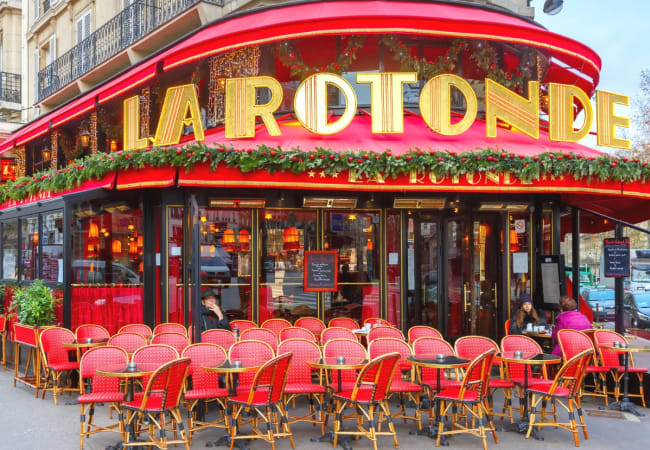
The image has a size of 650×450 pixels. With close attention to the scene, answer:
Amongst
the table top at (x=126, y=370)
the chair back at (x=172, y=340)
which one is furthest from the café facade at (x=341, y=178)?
the table top at (x=126, y=370)

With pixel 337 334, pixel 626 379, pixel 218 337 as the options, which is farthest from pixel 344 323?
pixel 626 379

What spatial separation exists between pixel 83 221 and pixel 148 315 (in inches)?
85.1

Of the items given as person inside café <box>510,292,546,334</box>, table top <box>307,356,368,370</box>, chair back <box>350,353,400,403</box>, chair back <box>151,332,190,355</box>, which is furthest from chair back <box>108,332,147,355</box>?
person inside café <box>510,292,546,334</box>

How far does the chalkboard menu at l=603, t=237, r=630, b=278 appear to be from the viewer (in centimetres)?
1120

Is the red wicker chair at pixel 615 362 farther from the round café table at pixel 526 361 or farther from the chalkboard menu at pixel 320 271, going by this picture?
the chalkboard menu at pixel 320 271

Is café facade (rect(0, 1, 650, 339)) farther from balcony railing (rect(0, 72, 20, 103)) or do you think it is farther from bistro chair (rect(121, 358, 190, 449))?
balcony railing (rect(0, 72, 20, 103))

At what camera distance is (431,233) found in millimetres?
12367

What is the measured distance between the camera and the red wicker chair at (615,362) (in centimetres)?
930

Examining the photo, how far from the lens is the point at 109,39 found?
64.5 feet

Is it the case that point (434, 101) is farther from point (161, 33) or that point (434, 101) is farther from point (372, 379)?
point (161, 33)

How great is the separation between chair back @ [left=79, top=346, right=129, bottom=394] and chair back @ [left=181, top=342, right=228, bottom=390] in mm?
766

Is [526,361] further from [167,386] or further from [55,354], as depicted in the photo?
[55,354]

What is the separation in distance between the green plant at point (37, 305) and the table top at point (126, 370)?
3897 millimetres

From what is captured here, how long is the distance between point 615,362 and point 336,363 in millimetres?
4527
